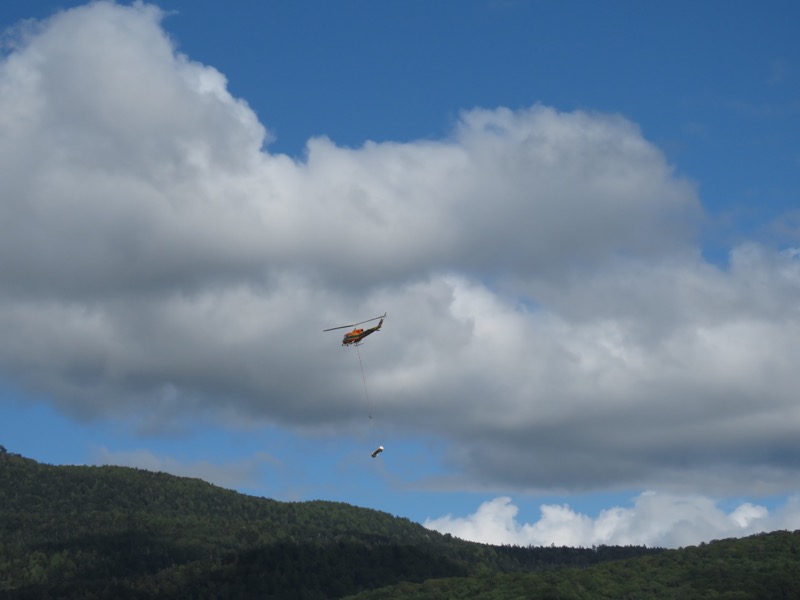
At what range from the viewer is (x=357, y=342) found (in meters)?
162

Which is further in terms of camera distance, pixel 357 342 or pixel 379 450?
pixel 357 342

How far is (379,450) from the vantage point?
13950 cm

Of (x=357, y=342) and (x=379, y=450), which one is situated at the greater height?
(x=357, y=342)

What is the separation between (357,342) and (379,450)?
25.6 metres
